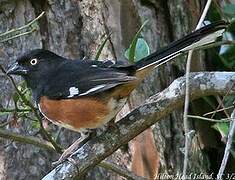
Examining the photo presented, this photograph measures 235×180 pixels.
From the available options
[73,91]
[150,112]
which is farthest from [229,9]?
[150,112]

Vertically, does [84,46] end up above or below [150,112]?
above

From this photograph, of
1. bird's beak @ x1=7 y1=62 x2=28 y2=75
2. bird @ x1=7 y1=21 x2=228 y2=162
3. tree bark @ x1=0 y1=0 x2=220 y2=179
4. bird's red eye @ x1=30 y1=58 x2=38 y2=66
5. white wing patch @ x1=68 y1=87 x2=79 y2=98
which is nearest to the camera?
bird @ x1=7 y1=21 x2=228 y2=162

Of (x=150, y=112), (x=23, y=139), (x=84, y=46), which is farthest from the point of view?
(x=84, y=46)

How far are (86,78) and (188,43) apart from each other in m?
→ 0.52

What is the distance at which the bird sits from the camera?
2.80 metres

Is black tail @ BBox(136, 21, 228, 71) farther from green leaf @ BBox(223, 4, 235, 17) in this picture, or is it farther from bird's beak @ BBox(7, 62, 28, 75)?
green leaf @ BBox(223, 4, 235, 17)

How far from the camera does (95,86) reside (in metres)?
2.96

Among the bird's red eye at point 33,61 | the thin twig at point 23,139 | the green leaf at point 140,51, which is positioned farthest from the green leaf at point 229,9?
the thin twig at point 23,139

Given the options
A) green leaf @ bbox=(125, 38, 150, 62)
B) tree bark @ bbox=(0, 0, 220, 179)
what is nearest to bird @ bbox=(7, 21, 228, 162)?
green leaf @ bbox=(125, 38, 150, 62)

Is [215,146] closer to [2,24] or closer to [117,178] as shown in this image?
[117,178]

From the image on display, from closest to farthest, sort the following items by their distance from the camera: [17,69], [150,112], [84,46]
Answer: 1. [150,112]
2. [17,69]
3. [84,46]

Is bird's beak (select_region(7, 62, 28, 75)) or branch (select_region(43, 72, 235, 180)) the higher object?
bird's beak (select_region(7, 62, 28, 75))

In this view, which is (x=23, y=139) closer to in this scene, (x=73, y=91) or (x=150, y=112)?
(x=73, y=91)

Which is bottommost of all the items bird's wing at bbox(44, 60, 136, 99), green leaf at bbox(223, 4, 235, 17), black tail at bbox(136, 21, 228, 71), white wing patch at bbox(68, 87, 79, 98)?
white wing patch at bbox(68, 87, 79, 98)
